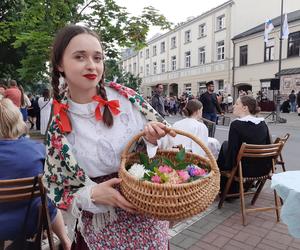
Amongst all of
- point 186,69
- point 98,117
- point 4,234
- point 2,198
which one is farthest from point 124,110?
point 186,69

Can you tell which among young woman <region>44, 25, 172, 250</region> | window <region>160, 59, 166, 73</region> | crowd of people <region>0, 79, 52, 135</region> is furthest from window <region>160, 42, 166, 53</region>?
young woman <region>44, 25, 172, 250</region>

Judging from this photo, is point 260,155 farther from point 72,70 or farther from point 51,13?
point 51,13

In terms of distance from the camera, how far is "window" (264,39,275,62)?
77.3 ft

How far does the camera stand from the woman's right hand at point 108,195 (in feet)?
3.91

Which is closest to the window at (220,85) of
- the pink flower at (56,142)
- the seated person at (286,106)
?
the seated person at (286,106)

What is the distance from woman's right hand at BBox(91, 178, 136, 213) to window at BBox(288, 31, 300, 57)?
2357 centimetres

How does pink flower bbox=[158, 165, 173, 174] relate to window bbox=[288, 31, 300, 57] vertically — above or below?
below

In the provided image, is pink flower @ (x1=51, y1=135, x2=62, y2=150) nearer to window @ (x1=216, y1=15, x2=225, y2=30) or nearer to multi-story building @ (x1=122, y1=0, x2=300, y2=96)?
multi-story building @ (x1=122, y1=0, x2=300, y2=96)

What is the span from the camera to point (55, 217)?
2.43 metres

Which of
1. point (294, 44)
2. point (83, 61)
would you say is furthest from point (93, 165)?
point (294, 44)

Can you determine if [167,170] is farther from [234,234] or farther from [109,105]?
[234,234]

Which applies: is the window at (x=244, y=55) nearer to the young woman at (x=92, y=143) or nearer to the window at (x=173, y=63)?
the window at (x=173, y=63)

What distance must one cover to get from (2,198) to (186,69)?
3250 centimetres

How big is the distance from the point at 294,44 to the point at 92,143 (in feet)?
78.1
